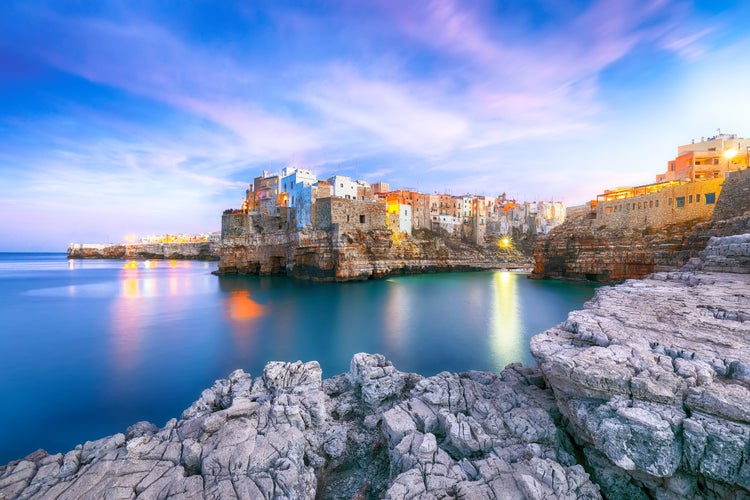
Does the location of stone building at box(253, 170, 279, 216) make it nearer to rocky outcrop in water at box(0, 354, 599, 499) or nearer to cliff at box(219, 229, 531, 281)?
cliff at box(219, 229, 531, 281)

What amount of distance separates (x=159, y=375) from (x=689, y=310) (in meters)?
14.8

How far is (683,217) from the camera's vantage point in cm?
2488

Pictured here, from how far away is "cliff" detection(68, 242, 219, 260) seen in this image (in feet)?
283

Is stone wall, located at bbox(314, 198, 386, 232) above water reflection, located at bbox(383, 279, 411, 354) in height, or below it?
above

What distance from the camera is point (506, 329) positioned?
640 inches

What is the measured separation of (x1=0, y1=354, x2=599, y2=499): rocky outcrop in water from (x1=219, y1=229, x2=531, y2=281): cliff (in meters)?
26.1

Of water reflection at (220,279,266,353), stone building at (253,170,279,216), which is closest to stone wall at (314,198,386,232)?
water reflection at (220,279,266,353)

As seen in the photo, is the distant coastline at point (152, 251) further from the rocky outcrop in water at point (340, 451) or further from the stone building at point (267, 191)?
the rocky outcrop in water at point (340, 451)

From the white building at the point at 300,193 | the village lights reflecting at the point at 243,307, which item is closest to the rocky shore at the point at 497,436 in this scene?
the village lights reflecting at the point at 243,307

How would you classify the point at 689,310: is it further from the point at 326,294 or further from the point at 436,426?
the point at 326,294

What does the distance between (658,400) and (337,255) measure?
29643 millimetres

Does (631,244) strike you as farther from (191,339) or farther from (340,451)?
(191,339)

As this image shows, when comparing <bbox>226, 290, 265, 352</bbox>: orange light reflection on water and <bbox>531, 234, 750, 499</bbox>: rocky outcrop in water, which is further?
<bbox>226, 290, 265, 352</bbox>: orange light reflection on water

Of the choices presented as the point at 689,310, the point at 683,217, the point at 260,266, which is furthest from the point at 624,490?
the point at 260,266
